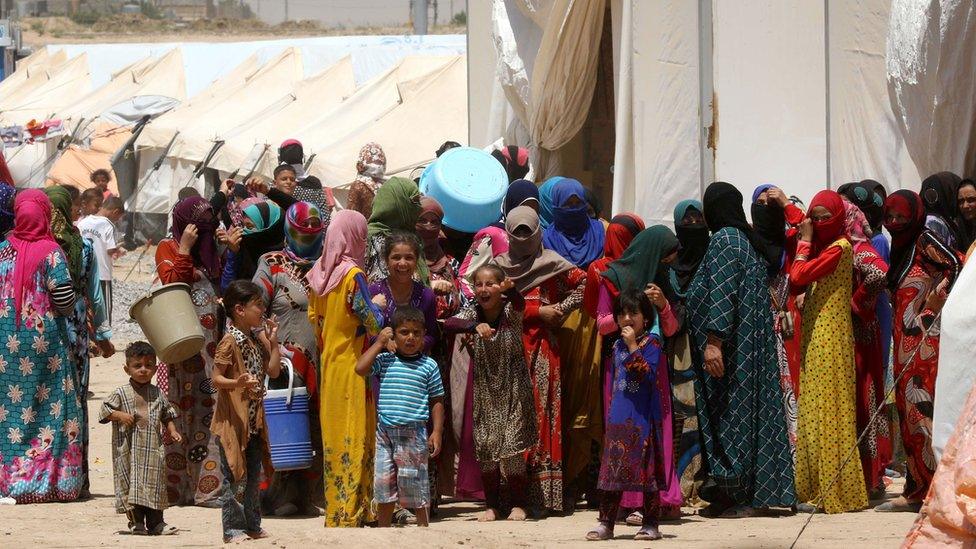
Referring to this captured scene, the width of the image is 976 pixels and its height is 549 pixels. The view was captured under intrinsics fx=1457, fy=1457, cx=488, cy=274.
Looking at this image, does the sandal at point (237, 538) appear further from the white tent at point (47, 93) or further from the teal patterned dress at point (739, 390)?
the white tent at point (47, 93)

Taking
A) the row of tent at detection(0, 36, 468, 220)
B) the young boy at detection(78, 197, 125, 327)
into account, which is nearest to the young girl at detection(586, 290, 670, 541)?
the young boy at detection(78, 197, 125, 327)

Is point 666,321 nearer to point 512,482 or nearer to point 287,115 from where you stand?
point 512,482

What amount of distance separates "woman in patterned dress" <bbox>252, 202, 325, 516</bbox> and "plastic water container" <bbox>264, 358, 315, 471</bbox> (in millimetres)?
118

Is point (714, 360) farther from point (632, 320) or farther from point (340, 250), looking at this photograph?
point (340, 250)

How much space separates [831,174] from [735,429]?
2785 millimetres

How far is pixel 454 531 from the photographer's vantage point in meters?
5.32

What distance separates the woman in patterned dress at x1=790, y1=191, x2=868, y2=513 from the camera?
241 inches

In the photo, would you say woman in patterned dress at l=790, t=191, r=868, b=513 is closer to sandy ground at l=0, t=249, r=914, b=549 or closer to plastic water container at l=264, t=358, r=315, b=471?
sandy ground at l=0, t=249, r=914, b=549

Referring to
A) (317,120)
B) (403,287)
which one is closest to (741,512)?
(403,287)

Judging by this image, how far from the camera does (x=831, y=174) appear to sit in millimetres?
8328

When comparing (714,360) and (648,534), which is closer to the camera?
(648,534)

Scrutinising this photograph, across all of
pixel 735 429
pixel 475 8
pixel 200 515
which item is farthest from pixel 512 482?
pixel 475 8

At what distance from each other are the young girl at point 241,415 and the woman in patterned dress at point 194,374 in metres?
1.07

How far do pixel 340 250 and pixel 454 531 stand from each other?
1182 millimetres
